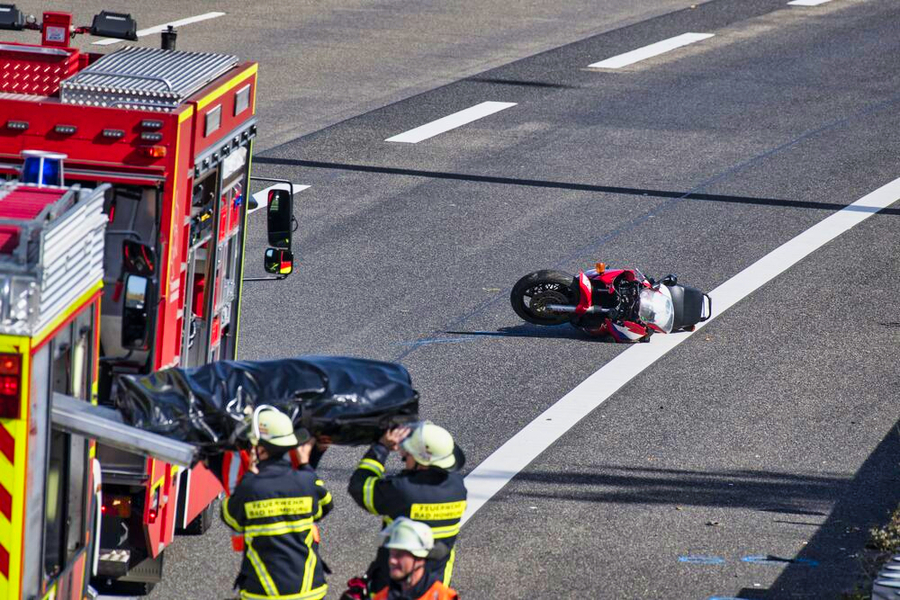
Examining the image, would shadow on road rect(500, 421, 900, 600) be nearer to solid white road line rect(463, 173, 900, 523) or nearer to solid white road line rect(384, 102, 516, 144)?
solid white road line rect(463, 173, 900, 523)

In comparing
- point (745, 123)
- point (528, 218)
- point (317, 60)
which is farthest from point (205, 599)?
point (317, 60)

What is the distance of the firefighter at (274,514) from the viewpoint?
7559 mm

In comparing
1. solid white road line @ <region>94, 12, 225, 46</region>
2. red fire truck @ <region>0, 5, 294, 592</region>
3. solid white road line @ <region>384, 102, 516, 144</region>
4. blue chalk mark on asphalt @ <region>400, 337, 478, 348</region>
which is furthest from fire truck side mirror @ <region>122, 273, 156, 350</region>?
solid white road line @ <region>94, 12, 225, 46</region>

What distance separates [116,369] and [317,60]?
62.5 feet

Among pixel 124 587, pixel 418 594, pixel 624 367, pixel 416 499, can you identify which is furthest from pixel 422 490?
pixel 624 367

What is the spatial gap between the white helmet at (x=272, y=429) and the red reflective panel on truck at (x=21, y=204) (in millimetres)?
1507

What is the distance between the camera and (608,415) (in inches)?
528

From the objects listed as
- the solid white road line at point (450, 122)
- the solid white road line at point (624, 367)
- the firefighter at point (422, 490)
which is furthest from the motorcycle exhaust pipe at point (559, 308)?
the solid white road line at point (450, 122)

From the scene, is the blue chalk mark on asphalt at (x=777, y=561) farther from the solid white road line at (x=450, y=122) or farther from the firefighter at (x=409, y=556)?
the solid white road line at (x=450, y=122)

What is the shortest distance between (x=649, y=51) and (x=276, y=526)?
22.1 metres

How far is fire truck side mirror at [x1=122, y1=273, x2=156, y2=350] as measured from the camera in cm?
835

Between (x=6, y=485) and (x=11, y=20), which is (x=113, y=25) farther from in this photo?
(x=6, y=485)

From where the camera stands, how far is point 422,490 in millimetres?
7770

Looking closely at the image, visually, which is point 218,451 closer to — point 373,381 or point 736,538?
point 373,381
